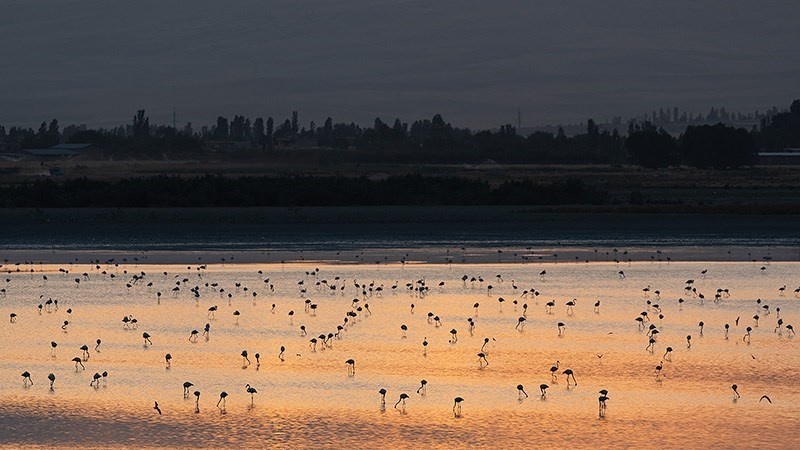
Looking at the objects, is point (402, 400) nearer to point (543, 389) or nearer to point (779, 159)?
point (543, 389)

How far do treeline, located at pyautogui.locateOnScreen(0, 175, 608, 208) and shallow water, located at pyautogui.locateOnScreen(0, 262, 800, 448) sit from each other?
29217 mm

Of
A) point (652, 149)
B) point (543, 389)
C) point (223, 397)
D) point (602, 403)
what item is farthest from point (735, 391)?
point (652, 149)

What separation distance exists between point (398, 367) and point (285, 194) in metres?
42.4

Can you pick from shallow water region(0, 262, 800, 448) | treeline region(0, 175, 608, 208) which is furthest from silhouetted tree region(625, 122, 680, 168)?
shallow water region(0, 262, 800, 448)

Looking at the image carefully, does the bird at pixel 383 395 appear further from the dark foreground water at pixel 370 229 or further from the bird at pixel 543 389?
the dark foreground water at pixel 370 229

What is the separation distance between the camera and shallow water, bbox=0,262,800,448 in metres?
14.7

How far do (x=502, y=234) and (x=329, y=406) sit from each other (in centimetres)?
3060

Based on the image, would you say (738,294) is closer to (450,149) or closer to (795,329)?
(795,329)

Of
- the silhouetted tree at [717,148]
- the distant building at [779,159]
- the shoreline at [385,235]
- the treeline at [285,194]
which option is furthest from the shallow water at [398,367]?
the distant building at [779,159]

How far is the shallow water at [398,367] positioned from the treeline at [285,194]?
29217mm

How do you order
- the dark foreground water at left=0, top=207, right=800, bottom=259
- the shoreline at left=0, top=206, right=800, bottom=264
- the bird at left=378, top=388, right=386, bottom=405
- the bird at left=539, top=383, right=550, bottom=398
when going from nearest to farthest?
the bird at left=378, top=388, right=386, bottom=405
the bird at left=539, top=383, right=550, bottom=398
the shoreline at left=0, top=206, right=800, bottom=264
the dark foreground water at left=0, top=207, right=800, bottom=259

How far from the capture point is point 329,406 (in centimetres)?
1606

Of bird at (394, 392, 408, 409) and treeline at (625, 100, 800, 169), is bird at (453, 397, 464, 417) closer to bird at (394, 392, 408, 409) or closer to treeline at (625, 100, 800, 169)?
bird at (394, 392, 408, 409)

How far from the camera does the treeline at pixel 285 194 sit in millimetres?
59344
